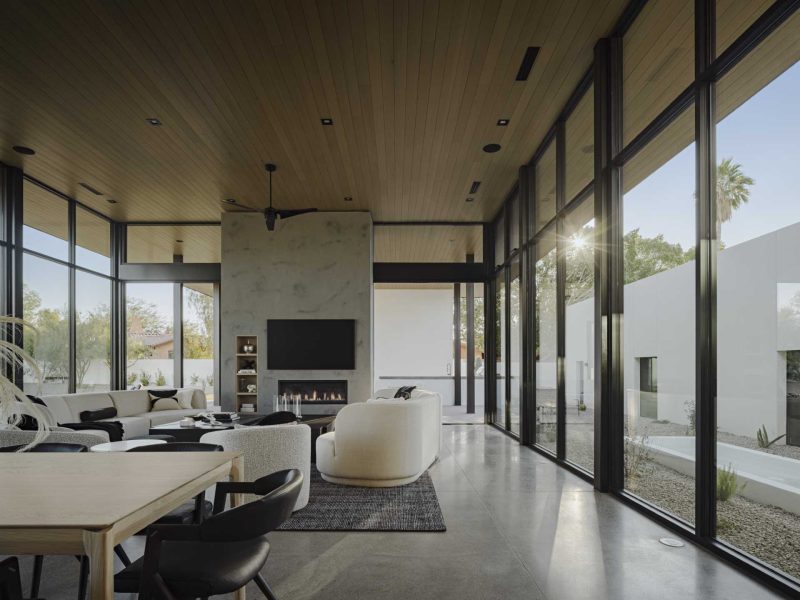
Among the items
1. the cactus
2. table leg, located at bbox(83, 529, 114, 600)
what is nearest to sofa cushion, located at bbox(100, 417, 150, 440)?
table leg, located at bbox(83, 529, 114, 600)

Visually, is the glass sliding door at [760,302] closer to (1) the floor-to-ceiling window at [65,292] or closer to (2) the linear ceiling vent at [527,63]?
(2) the linear ceiling vent at [527,63]

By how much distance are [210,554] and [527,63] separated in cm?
427

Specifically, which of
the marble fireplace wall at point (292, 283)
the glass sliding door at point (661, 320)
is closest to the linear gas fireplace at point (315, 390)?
the marble fireplace wall at point (292, 283)

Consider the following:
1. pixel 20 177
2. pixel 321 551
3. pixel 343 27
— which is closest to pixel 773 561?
pixel 321 551

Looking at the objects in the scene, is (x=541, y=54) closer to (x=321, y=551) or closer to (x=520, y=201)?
(x=520, y=201)

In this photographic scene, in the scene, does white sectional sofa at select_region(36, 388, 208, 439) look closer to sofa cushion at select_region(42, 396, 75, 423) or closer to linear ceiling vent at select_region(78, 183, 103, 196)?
sofa cushion at select_region(42, 396, 75, 423)

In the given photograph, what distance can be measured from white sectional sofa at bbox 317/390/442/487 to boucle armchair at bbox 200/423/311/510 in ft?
3.23

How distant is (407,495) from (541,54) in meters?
3.76

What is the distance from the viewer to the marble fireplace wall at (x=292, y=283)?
905cm

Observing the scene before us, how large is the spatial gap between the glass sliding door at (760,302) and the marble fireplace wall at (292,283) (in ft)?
21.1

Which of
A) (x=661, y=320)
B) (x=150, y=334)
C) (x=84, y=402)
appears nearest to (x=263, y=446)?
(x=661, y=320)

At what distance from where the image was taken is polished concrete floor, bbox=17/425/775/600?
272cm

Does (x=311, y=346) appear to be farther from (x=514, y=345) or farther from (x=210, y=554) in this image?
(x=210, y=554)

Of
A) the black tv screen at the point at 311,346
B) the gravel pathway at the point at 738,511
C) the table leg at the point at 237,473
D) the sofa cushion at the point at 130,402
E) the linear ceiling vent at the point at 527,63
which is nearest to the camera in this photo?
the table leg at the point at 237,473
